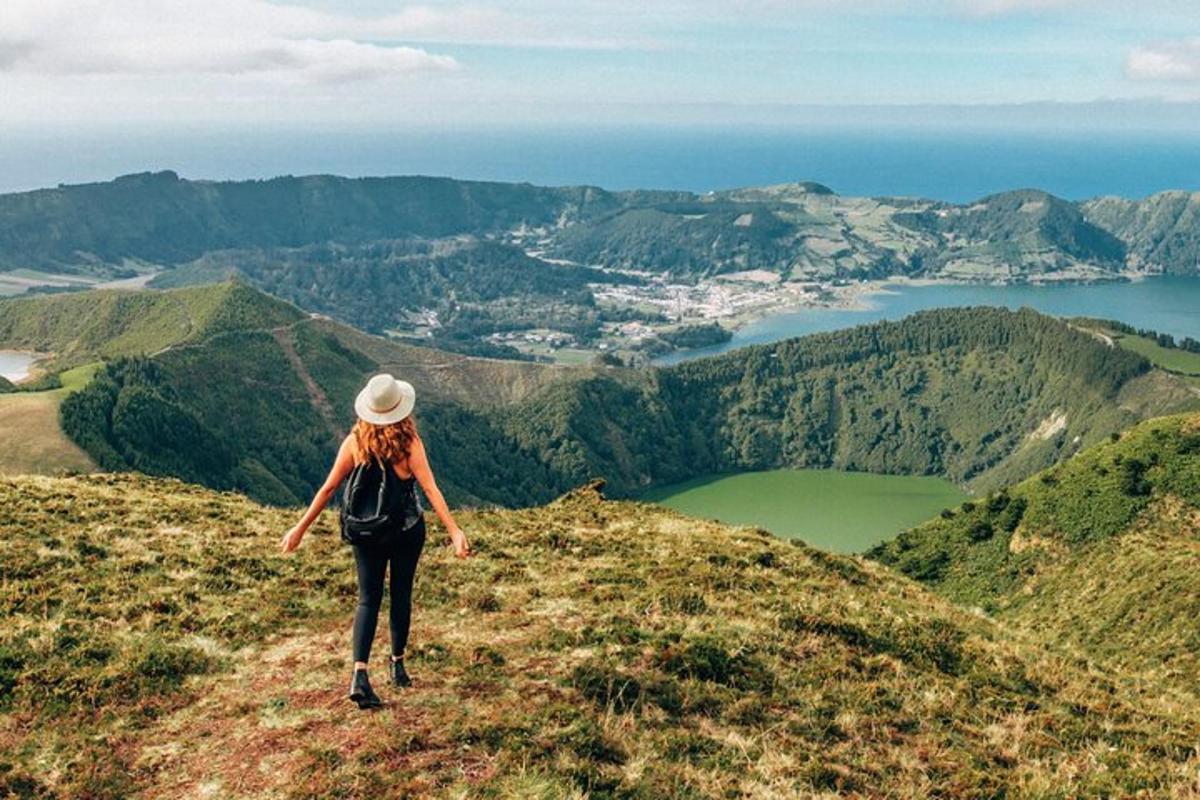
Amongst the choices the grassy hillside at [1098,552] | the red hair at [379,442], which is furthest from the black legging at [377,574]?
the grassy hillside at [1098,552]

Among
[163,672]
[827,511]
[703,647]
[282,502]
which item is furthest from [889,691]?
[827,511]

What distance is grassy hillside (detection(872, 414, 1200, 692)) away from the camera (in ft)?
121

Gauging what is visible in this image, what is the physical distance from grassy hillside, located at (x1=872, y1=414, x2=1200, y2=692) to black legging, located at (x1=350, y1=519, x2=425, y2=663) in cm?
2934

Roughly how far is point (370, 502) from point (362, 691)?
3.01 meters

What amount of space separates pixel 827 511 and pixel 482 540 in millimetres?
177182

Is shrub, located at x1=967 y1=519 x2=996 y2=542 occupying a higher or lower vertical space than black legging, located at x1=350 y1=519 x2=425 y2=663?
lower

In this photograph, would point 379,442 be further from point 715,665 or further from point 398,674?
point 715,665

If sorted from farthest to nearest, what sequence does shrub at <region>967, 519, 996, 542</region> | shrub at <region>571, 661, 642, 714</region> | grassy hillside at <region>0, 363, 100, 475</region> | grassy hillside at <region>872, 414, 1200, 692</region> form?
grassy hillside at <region>0, 363, 100, 475</region>, shrub at <region>967, 519, 996, 542</region>, grassy hillside at <region>872, 414, 1200, 692</region>, shrub at <region>571, 661, 642, 714</region>

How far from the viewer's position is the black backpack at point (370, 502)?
12328 mm

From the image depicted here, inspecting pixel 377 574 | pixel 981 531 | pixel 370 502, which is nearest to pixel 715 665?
pixel 377 574

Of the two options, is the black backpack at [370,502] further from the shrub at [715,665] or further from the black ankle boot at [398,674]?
the shrub at [715,665]

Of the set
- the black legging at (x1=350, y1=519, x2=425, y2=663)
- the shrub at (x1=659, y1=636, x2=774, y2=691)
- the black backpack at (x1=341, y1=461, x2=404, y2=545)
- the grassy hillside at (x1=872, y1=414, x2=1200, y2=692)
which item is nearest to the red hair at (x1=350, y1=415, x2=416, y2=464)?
the black backpack at (x1=341, y1=461, x2=404, y2=545)

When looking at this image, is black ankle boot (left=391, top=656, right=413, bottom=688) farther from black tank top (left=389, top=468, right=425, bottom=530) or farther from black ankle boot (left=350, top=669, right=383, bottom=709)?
black tank top (left=389, top=468, right=425, bottom=530)

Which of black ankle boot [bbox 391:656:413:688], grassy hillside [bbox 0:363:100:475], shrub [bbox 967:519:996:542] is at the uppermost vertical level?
black ankle boot [bbox 391:656:413:688]
